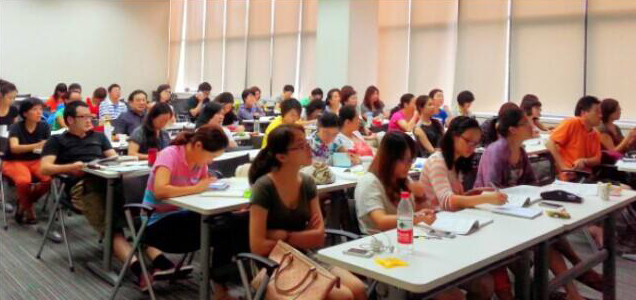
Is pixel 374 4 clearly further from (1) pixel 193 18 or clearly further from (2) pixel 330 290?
(2) pixel 330 290

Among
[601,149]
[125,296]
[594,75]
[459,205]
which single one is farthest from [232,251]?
[594,75]

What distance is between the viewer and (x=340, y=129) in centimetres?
475

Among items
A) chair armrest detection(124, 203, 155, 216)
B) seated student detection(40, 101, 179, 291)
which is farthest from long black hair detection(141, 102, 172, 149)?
chair armrest detection(124, 203, 155, 216)

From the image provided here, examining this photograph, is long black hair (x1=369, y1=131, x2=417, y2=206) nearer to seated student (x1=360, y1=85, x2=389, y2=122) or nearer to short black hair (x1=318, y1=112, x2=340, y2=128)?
short black hair (x1=318, y1=112, x2=340, y2=128)

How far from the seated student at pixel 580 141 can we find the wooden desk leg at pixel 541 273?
8.66 feet

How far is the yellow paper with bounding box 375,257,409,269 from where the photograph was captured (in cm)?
192

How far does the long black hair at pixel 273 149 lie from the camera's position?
99.6 inches

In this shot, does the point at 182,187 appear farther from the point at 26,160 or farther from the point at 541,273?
the point at 26,160

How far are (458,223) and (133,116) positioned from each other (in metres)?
4.44

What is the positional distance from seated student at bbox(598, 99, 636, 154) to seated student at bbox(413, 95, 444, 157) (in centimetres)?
161

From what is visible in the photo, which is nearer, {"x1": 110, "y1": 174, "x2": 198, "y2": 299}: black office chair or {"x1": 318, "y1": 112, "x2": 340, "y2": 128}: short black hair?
{"x1": 110, "y1": 174, "x2": 198, "y2": 299}: black office chair

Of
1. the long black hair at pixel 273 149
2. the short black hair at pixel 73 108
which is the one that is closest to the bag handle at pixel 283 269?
the long black hair at pixel 273 149

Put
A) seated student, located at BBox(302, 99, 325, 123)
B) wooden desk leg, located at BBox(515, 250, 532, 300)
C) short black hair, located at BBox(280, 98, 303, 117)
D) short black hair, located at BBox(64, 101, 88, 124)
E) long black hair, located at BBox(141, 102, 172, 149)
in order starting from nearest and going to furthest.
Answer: wooden desk leg, located at BBox(515, 250, 532, 300), short black hair, located at BBox(64, 101, 88, 124), long black hair, located at BBox(141, 102, 172, 149), short black hair, located at BBox(280, 98, 303, 117), seated student, located at BBox(302, 99, 325, 123)

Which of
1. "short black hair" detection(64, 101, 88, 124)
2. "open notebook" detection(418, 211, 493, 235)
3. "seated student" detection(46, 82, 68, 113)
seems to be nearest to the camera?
"open notebook" detection(418, 211, 493, 235)
